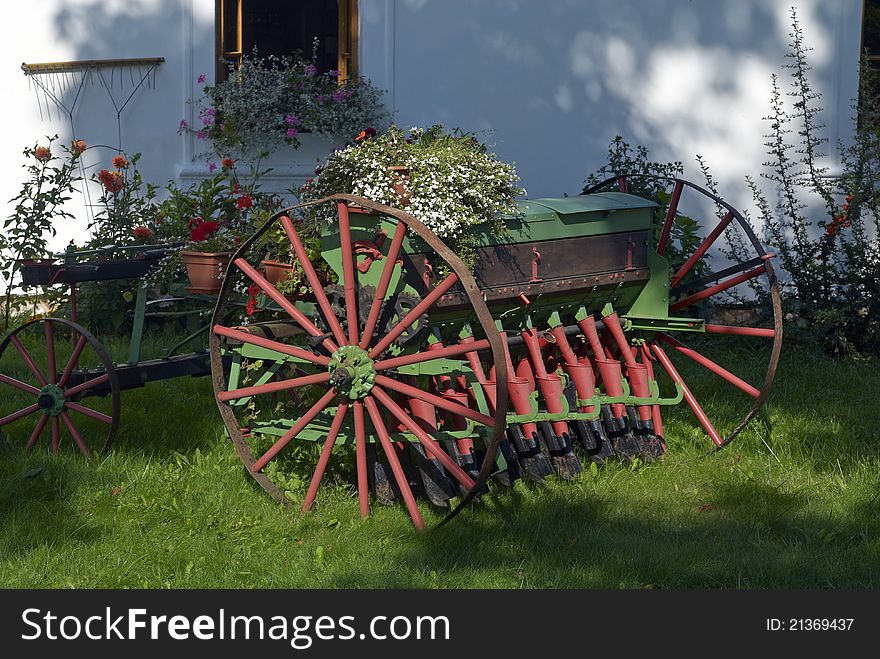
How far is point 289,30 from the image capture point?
27.0 ft

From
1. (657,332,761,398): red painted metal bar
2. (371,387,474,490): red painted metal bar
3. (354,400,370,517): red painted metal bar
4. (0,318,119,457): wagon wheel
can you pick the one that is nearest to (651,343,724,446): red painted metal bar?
(657,332,761,398): red painted metal bar

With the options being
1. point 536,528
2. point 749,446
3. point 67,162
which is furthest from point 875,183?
point 67,162

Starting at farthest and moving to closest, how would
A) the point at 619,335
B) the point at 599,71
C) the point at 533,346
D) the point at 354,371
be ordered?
the point at 599,71 → the point at 619,335 → the point at 533,346 → the point at 354,371

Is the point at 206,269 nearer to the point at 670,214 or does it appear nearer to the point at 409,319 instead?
the point at 409,319

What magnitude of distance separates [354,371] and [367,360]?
0.06m

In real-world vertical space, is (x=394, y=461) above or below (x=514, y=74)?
below

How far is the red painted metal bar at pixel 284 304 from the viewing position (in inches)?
166

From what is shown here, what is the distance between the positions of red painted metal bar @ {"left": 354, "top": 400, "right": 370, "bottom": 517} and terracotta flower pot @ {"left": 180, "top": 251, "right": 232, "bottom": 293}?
4.04 ft

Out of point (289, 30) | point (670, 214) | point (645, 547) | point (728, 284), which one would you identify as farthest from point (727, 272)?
point (289, 30)

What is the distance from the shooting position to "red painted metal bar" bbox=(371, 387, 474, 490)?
160 inches

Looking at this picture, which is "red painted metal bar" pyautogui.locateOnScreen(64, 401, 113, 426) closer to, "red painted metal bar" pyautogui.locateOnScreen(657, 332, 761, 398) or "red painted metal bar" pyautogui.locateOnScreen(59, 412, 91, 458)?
"red painted metal bar" pyautogui.locateOnScreen(59, 412, 91, 458)

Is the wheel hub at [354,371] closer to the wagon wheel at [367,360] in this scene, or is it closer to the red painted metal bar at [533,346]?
the wagon wheel at [367,360]

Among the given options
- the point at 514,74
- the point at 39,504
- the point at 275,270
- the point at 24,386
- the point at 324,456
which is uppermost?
the point at 514,74

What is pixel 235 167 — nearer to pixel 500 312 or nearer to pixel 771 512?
pixel 500 312
